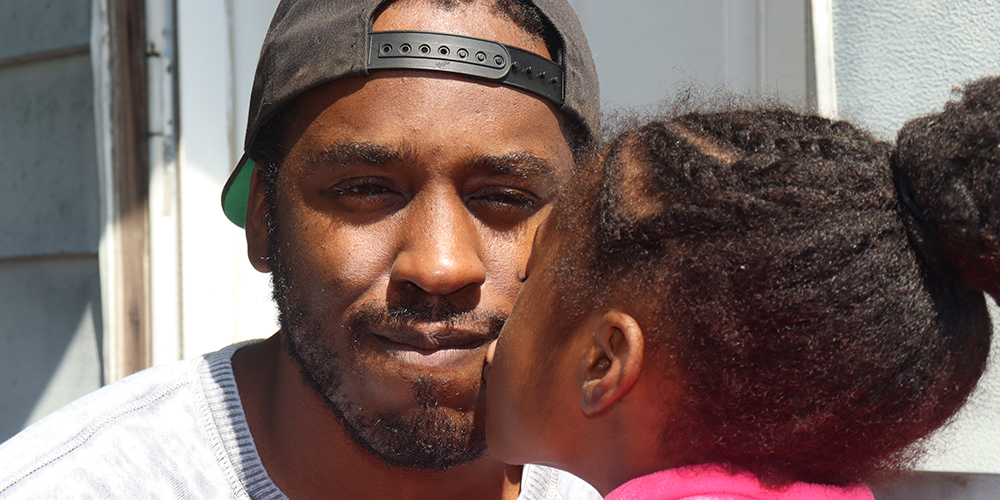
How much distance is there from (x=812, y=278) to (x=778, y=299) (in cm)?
5

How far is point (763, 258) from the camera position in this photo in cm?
102

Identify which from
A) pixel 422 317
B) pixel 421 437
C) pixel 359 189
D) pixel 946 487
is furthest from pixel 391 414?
pixel 946 487

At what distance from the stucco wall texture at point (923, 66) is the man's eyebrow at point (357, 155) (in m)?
1.35

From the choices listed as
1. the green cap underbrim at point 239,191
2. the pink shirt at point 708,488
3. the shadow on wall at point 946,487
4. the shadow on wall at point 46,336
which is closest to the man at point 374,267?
the green cap underbrim at point 239,191

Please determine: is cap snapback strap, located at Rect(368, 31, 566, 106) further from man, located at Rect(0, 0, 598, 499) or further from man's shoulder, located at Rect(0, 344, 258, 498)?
man's shoulder, located at Rect(0, 344, 258, 498)

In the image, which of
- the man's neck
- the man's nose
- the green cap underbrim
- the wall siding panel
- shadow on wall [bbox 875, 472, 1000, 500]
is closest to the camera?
the man's nose

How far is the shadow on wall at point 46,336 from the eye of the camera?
2967mm

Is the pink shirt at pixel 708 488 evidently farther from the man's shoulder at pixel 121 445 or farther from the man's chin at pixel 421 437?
the man's shoulder at pixel 121 445

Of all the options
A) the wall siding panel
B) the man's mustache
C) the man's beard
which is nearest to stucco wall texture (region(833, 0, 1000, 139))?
the man's mustache

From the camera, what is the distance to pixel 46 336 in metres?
3.07

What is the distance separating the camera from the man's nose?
140 cm

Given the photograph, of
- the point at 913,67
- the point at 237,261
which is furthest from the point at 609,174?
the point at 237,261

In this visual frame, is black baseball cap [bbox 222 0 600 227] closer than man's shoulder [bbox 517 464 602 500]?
Yes

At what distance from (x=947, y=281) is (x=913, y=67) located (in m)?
→ 1.30
